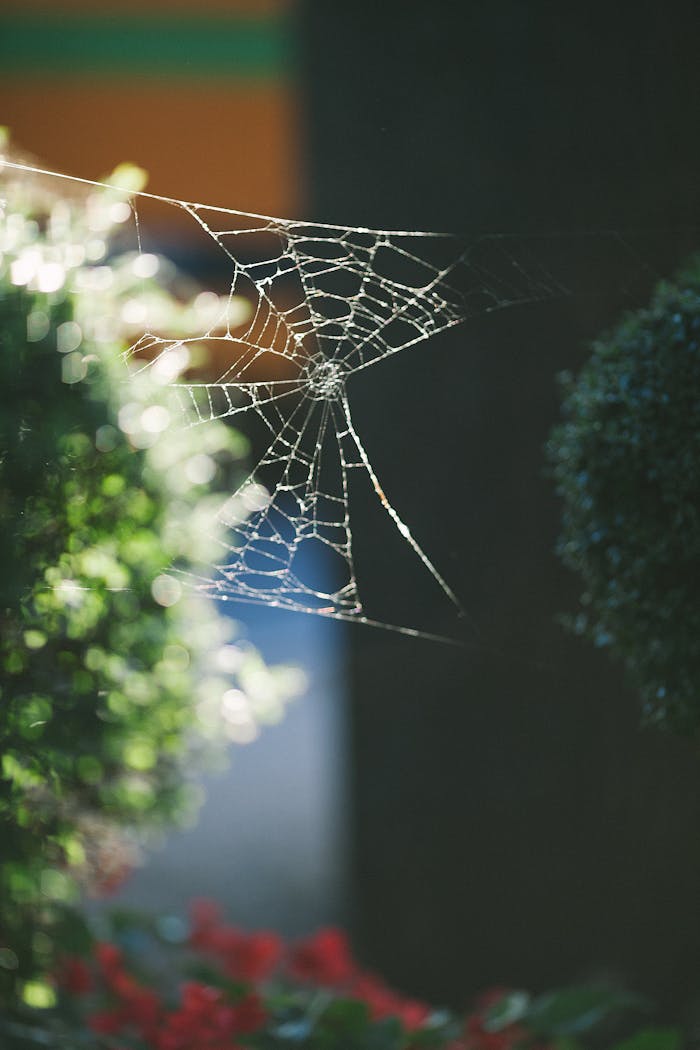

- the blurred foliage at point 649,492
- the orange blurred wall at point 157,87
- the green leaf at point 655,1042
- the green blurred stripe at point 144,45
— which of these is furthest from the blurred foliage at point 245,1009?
the green blurred stripe at point 144,45

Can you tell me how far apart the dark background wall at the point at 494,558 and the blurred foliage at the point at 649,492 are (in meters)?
0.69

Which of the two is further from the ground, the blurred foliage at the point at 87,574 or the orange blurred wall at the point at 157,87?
the orange blurred wall at the point at 157,87

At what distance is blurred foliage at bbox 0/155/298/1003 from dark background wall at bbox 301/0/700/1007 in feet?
2.43

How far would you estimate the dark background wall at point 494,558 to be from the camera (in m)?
1.96

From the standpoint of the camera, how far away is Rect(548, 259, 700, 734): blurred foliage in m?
1.07

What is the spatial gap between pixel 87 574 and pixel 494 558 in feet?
3.79

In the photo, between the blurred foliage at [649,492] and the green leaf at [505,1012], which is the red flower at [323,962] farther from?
the blurred foliage at [649,492]

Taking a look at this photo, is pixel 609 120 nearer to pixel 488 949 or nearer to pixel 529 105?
pixel 529 105

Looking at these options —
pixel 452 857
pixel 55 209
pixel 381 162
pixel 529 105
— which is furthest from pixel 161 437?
pixel 452 857

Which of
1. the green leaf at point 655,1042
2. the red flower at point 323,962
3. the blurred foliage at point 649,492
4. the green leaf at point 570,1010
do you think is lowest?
the green leaf at point 655,1042

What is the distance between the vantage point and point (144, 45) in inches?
220

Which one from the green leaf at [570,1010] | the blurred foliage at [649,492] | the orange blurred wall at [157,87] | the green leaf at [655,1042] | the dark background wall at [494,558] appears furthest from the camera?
the orange blurred wall at [157,87]

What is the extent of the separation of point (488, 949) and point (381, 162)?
2.00 m

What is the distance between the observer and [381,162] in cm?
214
